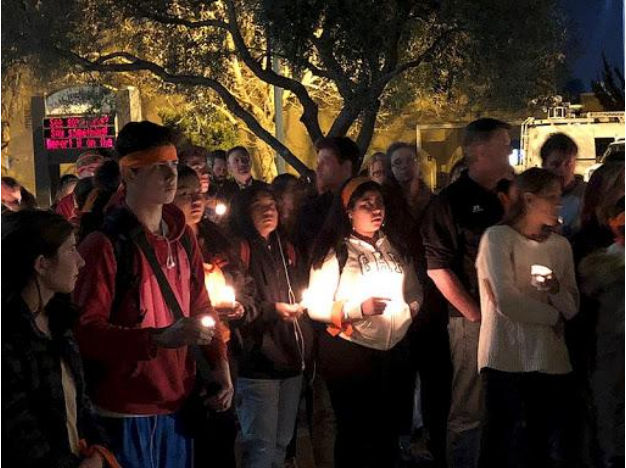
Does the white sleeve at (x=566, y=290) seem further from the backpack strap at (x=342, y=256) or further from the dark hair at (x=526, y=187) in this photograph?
the backpack strap at (x=342, y=256)

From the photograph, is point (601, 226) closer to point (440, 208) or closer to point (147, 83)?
point (440, 208)

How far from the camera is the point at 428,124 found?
106 ft

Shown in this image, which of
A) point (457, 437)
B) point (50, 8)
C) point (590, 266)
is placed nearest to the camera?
point (590, 266)

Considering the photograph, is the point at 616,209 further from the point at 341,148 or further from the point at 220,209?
the point at 220,209

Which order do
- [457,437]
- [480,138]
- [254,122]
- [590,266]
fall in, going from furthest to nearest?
[254,122], [457,437], [480,138], [590,266]

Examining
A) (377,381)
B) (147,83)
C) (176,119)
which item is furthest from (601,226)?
(176,119)

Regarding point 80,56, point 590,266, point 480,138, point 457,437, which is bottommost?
point 457,437

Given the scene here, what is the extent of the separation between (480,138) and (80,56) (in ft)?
34.2

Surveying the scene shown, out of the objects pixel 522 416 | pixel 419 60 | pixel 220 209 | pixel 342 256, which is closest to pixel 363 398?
pixel 342 256

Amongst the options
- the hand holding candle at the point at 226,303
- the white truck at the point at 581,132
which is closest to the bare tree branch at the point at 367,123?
the white truck at the point at 581,132

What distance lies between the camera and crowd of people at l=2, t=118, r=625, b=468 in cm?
366

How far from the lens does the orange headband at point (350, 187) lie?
618 cm

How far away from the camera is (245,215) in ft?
20.3

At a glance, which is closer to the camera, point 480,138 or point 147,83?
point 480,138
